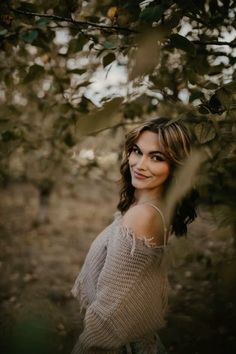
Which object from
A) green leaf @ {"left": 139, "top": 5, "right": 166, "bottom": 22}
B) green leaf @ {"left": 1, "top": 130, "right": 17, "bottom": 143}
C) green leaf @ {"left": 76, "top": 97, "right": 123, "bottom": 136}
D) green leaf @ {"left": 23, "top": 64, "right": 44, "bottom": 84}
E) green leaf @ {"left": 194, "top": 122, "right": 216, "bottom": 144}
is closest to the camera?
green leaf @ {"left": 76, "top": 97, "right": 123, "bottom": 136}

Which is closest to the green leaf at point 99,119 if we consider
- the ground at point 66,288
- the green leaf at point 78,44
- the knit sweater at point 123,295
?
the ground at point 66,288

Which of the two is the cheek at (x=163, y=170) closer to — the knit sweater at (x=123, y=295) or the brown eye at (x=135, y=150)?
the brown eye at (x=135, y=150)

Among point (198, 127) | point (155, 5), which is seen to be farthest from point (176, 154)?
point (155, 5)

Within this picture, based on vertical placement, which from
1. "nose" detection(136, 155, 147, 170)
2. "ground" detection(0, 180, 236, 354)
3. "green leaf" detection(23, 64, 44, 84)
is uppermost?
"green leaf" detection(23, 64, 44, 84)

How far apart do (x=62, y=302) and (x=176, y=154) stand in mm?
3086

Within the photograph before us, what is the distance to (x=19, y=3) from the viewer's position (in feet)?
5.53

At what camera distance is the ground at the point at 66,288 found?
3.28 meters

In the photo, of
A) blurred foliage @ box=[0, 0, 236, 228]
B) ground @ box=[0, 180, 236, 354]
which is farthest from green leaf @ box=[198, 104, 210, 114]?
ground @ box=[0, 180, 236, 354]

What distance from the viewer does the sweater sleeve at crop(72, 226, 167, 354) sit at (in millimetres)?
1623

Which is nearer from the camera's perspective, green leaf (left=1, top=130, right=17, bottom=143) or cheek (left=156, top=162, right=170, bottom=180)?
cheek (left=156, top=162, right=170, bottom=180)

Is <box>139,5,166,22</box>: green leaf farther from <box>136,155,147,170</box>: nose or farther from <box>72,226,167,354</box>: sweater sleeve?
<box>72,226,167,354</box>: sweater sleeve

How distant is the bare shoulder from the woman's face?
0.11 meters

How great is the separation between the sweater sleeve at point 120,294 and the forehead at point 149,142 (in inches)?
13.7

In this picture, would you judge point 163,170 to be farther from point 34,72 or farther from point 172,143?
point 34,72
